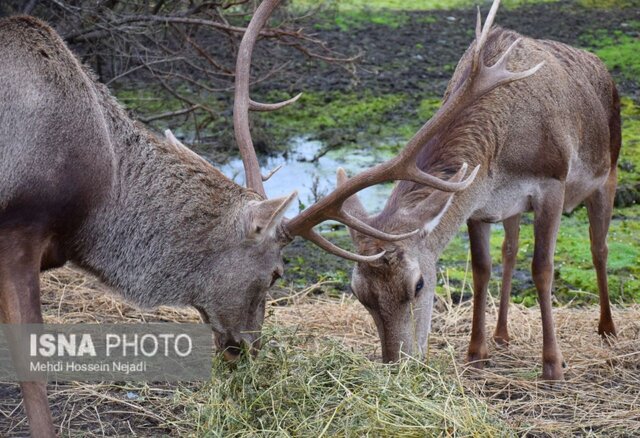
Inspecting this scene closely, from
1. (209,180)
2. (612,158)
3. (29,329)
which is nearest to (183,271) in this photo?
(209,180)

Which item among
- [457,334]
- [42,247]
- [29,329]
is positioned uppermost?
[42,247]

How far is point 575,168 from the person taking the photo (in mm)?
6477

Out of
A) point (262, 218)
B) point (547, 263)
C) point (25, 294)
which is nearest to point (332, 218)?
point (262, 218)

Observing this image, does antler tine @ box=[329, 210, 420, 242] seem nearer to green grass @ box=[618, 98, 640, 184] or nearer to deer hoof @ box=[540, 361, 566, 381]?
deer hoof @ box=[540, 361, 566, 381]

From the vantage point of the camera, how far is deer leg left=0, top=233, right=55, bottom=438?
4.69 metres

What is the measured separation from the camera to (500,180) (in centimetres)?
600

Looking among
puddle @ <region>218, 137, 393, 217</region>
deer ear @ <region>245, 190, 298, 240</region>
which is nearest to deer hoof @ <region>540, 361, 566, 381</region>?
deer ear @ <region>245, 190, 298, 240</region>

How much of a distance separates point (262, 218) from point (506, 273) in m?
2.41

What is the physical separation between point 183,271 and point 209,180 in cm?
48

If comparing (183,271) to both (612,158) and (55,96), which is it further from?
(612,158)

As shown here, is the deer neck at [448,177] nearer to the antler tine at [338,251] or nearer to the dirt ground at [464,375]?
the antler tine at [338,251]

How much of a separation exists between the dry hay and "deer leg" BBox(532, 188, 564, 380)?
0.42 ft

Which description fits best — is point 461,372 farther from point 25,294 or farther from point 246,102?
point 25,294

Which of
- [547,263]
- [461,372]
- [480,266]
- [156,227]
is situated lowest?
[461,372]
